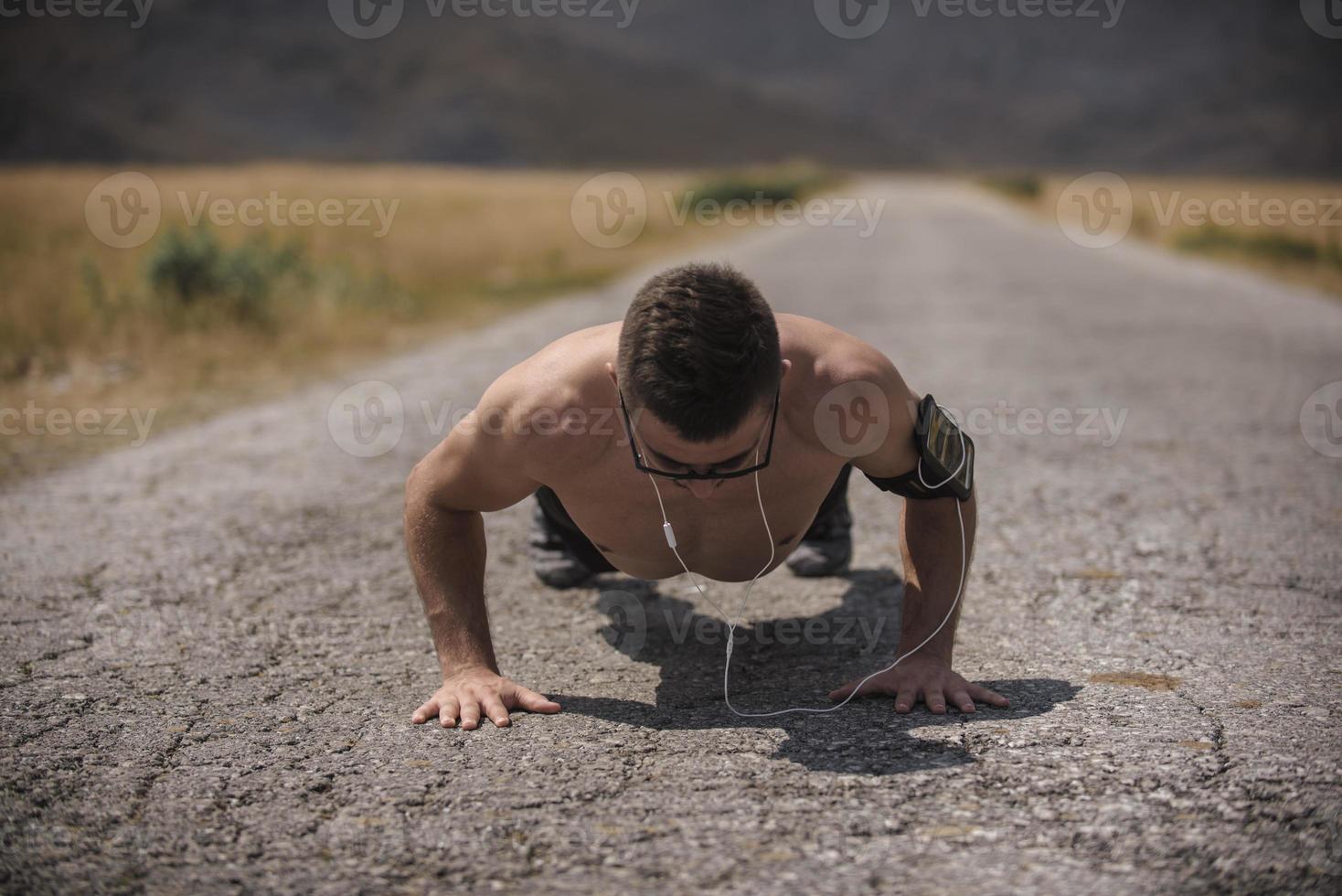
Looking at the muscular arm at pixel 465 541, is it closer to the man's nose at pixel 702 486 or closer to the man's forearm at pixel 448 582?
the man's forearm at pixel 448 582

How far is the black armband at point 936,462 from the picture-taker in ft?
7.79

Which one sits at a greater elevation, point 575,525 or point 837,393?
point 837,393

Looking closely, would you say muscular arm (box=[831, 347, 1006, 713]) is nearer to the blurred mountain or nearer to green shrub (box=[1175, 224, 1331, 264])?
green shrub (box=[1175, 224, 1331, 264])

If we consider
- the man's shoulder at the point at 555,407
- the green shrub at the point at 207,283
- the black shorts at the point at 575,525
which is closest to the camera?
the man's shoulder at the point at 555,407

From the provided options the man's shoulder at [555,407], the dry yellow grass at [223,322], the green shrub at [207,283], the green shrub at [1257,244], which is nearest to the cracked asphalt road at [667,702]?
the man's shoulder at [555,407]

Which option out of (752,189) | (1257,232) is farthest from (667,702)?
(752,189)

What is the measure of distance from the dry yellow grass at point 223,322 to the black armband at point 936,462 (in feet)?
13.6

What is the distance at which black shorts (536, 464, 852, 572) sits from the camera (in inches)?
113

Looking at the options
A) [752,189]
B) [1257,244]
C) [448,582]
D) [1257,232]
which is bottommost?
[448,582]

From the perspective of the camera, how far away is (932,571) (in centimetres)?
251

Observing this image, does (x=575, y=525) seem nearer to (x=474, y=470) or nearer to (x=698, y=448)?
A: (x=474, y=470)

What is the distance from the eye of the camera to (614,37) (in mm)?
196375

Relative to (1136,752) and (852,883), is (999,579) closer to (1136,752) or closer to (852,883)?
(1136,752)

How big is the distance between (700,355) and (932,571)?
2.96ft
